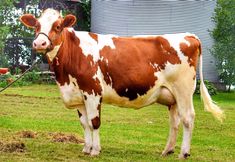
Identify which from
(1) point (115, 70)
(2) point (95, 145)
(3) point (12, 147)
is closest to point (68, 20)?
(1) point (115, 70)

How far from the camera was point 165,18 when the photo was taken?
108ft

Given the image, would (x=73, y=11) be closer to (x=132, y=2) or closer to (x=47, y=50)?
(x=132, y=2)

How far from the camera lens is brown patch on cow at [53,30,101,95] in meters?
8.23

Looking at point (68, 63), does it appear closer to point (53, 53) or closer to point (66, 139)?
point (53, 53)

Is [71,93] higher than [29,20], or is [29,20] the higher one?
[29,20]

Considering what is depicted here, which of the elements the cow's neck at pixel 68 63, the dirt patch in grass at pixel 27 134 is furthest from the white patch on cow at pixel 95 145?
the dirt patch in grass at pixel 27 134

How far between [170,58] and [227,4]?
77.2ft

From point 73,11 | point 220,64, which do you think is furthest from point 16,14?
point 220,64

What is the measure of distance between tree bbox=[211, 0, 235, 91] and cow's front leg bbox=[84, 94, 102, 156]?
77.4ft

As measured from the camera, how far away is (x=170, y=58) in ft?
28.1

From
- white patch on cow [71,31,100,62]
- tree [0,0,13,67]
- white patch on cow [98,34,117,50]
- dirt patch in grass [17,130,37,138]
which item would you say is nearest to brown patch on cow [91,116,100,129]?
white patch on cow [71,31,100,62]

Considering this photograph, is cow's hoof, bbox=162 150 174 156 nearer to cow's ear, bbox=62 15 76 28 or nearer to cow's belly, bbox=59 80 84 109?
cow's belly, bbox=59 80 84 109

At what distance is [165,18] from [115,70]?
24864 millimetres

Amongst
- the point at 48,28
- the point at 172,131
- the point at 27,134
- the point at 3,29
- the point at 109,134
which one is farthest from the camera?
the point at 3,29
